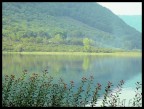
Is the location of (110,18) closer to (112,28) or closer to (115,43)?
(112,28)

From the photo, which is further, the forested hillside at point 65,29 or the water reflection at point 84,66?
the forested hillside at point 65,29

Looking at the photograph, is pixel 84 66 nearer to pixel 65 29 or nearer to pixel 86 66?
pixel 86 66

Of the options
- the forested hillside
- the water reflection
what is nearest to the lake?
the water reflection

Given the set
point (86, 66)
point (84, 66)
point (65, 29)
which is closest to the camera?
point (84, 66)

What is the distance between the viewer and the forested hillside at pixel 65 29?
78.2ft

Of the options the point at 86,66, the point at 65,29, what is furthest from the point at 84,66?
the point at 65,29

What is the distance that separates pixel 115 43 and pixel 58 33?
219 inches

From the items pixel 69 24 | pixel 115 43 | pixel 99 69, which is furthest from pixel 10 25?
pixel 99 69

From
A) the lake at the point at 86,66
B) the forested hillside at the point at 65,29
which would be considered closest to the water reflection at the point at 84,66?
the lake at the point at 86,66

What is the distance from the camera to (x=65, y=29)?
28.5 meters

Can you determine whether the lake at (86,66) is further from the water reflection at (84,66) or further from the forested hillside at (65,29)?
the forested hillside at (65,29)

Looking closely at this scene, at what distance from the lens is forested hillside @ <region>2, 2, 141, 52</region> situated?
78.2 ft

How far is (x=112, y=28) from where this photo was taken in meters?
27.3

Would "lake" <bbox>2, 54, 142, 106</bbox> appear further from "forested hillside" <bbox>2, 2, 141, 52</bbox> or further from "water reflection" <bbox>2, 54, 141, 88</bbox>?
"forested hillside" <bbox>2, 2, 141, 52</bbox>
